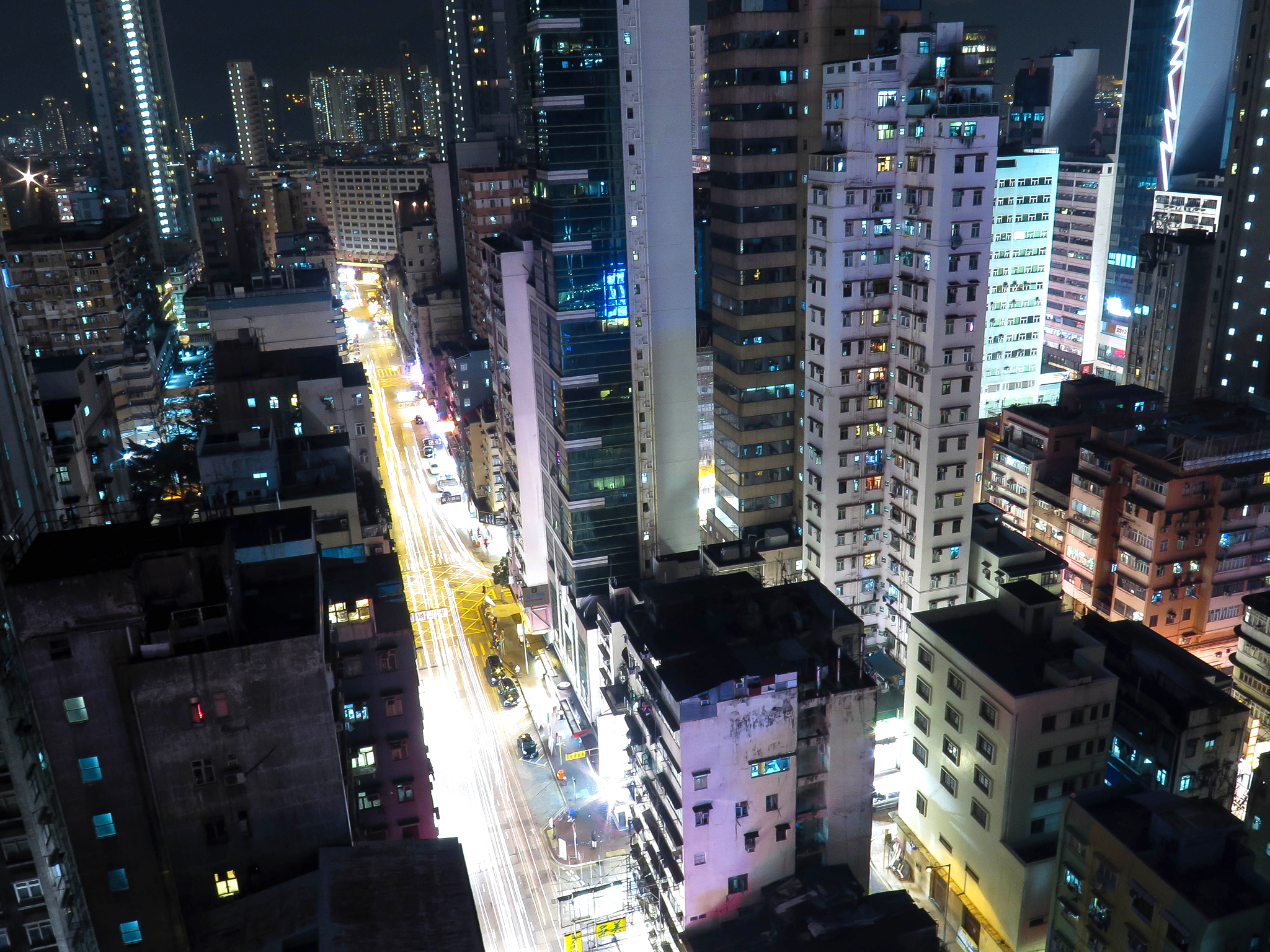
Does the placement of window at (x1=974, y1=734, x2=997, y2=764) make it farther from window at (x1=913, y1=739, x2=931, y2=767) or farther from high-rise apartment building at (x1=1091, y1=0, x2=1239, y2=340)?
high-rise apartment building at (x1=1091, y1=0, x2=1239, y2=340)

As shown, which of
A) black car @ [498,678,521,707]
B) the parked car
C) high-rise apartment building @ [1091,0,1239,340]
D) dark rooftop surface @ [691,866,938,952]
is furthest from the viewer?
high-rise apartment building @ [1091,0,1239,340]

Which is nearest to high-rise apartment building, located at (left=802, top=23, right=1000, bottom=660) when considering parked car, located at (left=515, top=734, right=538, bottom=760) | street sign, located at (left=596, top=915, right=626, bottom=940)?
parked car, located at (left=515, top=734, right=538, bottom=760)

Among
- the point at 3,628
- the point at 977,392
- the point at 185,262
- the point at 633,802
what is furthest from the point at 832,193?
the point at 185,262

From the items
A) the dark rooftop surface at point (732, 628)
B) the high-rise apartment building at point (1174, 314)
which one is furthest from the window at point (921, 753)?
the high-rise apartment building at point (1174, 314)

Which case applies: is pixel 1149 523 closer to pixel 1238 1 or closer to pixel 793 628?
pixel 793 628

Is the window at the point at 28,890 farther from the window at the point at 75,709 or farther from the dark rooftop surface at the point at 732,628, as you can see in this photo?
the dark rooftop surface at the point at 732,628

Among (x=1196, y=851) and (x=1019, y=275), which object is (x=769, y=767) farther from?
(x=1019, y=275)
